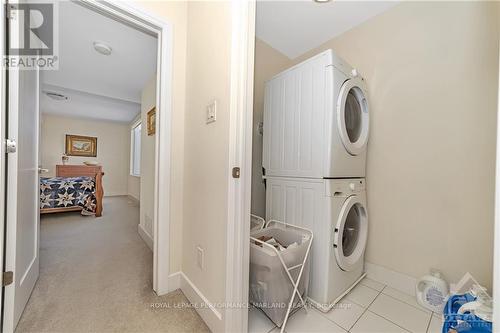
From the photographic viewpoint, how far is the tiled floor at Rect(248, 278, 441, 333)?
1.12m

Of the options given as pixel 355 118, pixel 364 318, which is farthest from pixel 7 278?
pixel 355 118

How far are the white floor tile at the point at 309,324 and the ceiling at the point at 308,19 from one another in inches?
88.1

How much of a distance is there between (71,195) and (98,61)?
8.08ft

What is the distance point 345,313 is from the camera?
1.24m

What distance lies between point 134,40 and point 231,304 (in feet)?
7.97

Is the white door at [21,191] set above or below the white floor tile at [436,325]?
above

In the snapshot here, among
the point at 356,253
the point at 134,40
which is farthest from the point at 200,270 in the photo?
the point at 134,40

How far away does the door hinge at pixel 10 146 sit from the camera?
95 centimetres

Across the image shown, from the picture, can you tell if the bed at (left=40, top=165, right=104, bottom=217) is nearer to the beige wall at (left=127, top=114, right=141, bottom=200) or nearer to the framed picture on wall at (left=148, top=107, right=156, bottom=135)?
the beige wall at (left=127, top=114, right=141, bottom=200)

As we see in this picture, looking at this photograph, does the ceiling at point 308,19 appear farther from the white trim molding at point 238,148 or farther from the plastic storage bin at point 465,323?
the plastic storage bin at point 465,323

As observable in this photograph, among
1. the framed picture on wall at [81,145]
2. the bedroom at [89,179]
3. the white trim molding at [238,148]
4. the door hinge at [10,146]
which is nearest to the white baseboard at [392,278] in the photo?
the white trim molding at [238,148]

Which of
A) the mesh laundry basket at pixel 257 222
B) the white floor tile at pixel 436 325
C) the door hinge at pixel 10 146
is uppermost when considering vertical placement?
the door hinge at pixel 10 146

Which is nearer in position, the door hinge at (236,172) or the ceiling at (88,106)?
the door hinge at (236,172)

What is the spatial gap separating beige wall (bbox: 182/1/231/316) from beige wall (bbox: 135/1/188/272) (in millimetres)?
55
